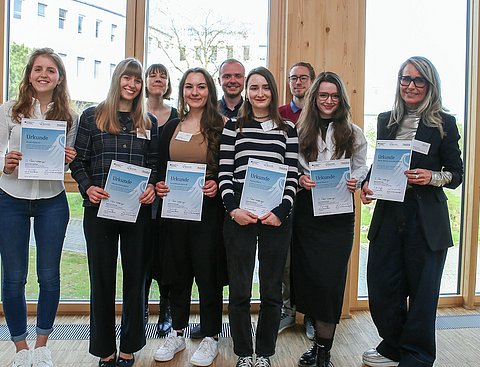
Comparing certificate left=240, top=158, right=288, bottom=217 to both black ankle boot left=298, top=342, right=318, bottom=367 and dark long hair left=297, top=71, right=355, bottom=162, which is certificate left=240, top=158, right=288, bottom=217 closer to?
dark long hair left=297, top=71, right=355, bottom=162

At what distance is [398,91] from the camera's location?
2.43m

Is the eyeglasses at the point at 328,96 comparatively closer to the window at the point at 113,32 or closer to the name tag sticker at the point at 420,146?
the name tag sticker at the point at 420,146

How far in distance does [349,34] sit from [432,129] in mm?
1218

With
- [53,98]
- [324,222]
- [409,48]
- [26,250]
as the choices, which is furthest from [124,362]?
[409,48]

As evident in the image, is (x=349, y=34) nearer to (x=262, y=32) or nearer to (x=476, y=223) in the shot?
(x=262, y=32)

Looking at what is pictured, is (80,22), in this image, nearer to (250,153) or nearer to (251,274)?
(250,153)

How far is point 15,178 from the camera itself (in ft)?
7.27

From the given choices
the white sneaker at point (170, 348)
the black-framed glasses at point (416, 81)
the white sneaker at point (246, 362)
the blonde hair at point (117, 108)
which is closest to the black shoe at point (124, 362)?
the white sneaker at point (170, 348)

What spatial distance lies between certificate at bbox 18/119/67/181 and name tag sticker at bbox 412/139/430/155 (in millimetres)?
1798

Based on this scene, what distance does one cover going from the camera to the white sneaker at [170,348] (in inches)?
98.8

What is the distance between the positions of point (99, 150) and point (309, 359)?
1.63 metres

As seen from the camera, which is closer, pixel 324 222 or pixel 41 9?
pixel 324 222

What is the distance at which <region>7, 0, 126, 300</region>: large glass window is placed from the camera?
318cm

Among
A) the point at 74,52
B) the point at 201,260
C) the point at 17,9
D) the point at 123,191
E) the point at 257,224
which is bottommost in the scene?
the point at 201,260
